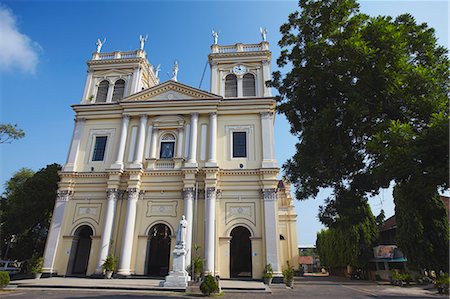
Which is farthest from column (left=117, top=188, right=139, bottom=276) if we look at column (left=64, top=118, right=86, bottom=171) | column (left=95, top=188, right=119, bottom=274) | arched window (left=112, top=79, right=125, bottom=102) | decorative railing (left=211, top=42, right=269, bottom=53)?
decorative railing (left=211, top=42, right=269, bottom=53)

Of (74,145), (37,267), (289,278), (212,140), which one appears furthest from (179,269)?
(74,145)

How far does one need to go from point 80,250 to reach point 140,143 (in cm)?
831

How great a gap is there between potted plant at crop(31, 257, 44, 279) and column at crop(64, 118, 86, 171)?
19.5 feet

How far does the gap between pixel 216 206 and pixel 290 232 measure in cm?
1331

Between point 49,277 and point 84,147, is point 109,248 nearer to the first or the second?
point 49,277

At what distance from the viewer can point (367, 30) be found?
7.98 m

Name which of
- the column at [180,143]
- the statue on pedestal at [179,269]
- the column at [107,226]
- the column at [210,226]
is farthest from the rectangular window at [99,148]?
the statue on pedestal at [179,269]

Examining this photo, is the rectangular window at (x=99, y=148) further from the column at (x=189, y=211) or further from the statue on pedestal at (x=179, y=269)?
the statue on pedestal at (x=179, y=269)

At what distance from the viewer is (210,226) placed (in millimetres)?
17125

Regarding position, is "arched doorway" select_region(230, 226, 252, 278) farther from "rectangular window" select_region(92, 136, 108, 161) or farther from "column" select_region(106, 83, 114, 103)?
"column" select_region(106, 83, 114, 103)

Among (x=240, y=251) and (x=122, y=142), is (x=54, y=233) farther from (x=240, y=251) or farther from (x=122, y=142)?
(x=240, y=251)

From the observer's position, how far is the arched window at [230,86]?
2222 cm

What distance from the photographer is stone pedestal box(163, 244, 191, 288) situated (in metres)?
12.9

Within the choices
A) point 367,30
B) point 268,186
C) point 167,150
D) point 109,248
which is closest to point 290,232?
point 268,186
